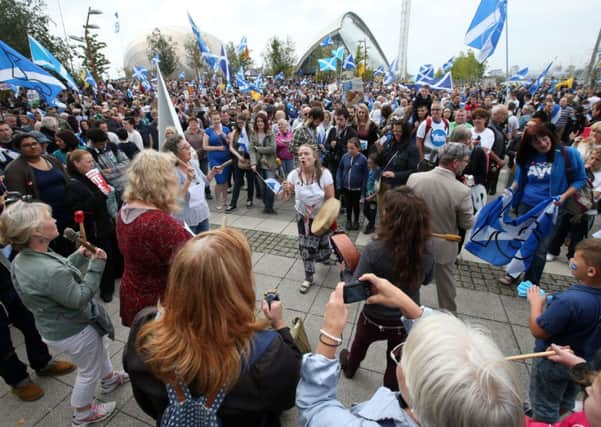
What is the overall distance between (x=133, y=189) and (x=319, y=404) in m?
1.91

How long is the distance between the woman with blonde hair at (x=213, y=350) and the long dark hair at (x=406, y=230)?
111cm

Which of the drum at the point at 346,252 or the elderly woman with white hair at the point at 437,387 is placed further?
the drum at the point at 346,252

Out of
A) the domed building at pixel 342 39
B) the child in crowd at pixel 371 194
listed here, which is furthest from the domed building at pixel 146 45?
the child in crowd at pixel 371 194

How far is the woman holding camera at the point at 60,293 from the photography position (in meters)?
1.89

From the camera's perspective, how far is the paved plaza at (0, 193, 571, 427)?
2.50 m

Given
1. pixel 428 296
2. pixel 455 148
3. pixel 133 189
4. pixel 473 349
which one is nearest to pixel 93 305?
pixel 133 189

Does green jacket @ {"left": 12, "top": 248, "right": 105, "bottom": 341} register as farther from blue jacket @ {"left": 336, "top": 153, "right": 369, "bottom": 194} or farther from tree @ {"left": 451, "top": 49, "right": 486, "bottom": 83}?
tree @ {"left": 451, "top": 49, "right": 486, "bottom": 83}

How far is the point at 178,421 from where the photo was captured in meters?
1.14

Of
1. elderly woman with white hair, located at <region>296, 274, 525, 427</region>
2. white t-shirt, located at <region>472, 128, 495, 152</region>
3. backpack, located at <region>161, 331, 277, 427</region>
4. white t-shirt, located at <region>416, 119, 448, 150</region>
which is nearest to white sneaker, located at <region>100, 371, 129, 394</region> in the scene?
backpack, located at <region>161, 331, 277, 427</region>

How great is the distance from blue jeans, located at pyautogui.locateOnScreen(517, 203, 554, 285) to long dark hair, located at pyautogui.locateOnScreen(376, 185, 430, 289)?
257 cm

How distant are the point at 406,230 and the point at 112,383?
2.71m

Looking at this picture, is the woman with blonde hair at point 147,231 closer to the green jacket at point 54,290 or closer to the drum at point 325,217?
the green jacket at point 54,290

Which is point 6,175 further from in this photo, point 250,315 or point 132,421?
point 250,315

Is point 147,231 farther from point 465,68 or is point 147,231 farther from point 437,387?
point 465,68
